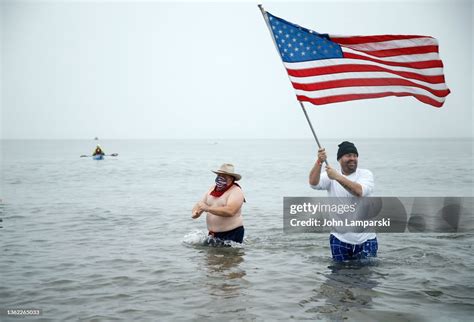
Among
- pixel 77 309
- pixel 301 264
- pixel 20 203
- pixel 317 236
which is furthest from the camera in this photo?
pixel 20 203

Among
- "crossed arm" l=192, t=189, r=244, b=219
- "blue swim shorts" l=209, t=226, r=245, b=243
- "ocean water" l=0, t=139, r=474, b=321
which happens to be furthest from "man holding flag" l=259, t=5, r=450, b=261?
"blue swim shorts" l=209, t=226, r=245, b=243

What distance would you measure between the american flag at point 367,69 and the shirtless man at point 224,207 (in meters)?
2.80

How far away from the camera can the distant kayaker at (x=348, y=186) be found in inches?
241

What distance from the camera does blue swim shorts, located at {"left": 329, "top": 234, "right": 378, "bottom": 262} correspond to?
684 cm

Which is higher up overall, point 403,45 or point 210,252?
point 403,45

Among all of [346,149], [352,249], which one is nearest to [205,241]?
[352,249]

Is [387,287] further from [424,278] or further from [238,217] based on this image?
[238,217]

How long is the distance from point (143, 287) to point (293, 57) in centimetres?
427

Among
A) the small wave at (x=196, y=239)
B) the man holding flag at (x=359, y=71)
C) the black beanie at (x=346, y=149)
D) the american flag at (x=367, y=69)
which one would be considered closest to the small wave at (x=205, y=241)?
the small wave at (x=196, y=239)

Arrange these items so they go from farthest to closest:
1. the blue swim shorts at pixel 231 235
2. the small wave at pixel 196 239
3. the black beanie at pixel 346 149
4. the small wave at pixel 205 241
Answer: the small wave at pixel 196 239
the small wave at pixel 205 241
the blue swim shorts at pixel 231 235
the black beanie at pixel 346 149

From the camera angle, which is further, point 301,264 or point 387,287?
point 301,264

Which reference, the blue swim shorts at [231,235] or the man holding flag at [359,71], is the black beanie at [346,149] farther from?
the blue swim shorts at [231,235]

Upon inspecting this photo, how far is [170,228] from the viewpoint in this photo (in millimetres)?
12695

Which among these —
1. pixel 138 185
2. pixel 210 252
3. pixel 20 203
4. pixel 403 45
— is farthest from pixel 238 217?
pixel 138 185
